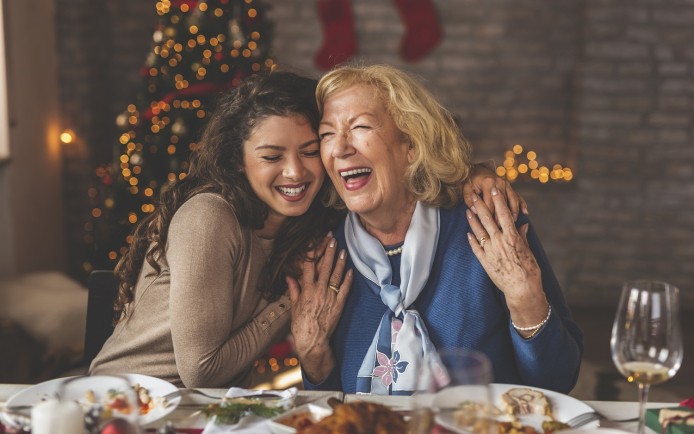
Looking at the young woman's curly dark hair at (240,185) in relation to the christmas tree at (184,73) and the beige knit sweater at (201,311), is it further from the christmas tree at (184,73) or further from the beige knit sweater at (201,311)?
the christmas tree at (184,73)

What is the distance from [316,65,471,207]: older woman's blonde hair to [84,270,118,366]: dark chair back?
28.8 inches

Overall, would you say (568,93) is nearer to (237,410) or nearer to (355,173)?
(355,173)

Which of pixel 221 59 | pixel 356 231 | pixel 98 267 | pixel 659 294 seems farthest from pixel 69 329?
pixel 659 294

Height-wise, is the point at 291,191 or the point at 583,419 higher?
the point at 291,191

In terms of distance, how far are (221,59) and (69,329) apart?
1494mm

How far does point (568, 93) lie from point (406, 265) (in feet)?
12.5

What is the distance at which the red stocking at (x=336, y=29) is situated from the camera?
5.23 meters

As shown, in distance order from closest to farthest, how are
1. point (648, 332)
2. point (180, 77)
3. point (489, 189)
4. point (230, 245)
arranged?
point (648, 332) → point (230, 245) → point (489, 189) → point (180, 77)

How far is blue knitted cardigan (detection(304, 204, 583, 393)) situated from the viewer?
1831 mm

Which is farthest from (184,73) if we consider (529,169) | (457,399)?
(457,399)

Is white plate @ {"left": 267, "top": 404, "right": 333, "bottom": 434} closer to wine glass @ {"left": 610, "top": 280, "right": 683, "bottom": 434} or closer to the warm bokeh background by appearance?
wine glass @ {"left": 610, "top": 280, "right": 683, "bottom": 434}

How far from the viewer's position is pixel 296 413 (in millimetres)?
1394

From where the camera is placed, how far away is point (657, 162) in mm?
5109

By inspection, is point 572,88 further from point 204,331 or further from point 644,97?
point 204,331
